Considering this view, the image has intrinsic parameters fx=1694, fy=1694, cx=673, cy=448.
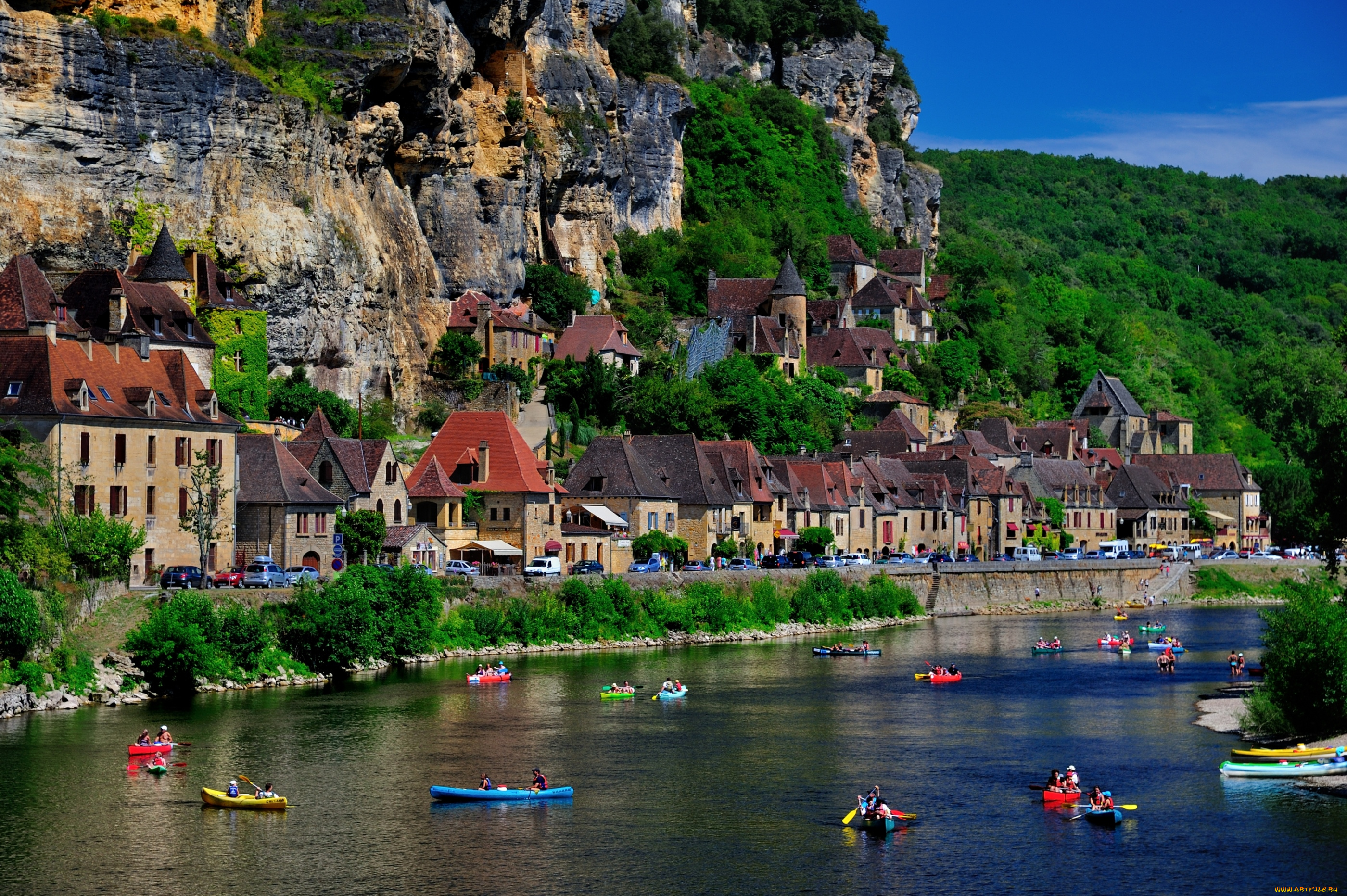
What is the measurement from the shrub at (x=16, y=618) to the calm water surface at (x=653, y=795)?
2.43 metres

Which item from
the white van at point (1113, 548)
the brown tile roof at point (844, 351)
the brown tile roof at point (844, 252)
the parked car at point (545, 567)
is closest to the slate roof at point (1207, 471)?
the white van at point (1113, 548)

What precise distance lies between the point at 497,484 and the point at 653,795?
1570 inches

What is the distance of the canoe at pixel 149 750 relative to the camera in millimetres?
47406

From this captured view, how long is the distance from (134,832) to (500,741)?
1415 centimetres

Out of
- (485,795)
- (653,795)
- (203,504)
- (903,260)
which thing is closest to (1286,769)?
(653,795)

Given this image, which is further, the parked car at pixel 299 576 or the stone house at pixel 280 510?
the stone house at pixel 280 510

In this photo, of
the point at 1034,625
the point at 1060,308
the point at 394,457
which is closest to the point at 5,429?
the point at 394,457

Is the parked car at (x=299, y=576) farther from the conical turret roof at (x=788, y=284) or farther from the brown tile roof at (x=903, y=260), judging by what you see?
the brown tile roof at (x=903, y=260)

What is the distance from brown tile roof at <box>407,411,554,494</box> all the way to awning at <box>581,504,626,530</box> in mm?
4205

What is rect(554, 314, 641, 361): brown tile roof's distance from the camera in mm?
110938

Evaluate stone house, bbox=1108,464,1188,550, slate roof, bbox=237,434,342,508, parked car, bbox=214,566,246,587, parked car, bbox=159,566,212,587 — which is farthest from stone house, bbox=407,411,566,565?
stone house, bbox=1108,464,1188,550

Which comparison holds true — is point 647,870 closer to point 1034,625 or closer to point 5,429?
point 5,429

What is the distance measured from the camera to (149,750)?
47469mm

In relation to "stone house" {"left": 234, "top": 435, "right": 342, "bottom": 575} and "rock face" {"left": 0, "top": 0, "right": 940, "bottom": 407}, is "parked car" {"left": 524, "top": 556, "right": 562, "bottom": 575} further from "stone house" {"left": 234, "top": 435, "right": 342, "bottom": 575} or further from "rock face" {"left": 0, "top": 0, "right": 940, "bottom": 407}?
"rock face" {"left": 0, "top": 0, "right": 940, "bottom": 407}
